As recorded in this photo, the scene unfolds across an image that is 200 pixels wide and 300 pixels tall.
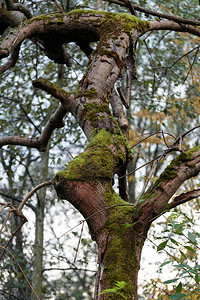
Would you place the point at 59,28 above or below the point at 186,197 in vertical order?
above

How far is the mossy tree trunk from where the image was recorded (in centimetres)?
156

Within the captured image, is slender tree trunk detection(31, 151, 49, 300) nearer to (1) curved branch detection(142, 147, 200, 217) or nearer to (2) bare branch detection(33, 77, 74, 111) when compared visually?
(2) bare branch detection(33, 77, 74, 111)

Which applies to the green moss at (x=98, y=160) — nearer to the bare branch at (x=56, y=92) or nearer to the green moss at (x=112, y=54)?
the bare branch at (x=56, y=92)

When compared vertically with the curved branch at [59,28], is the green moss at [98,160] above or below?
below

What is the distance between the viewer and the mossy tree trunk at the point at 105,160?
1563 millimetres

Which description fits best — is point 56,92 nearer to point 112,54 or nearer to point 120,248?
point 112,54

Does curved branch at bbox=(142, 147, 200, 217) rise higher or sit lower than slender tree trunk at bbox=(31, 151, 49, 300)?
lower

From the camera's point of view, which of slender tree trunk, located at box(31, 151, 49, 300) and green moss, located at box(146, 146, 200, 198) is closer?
green moss, located at box(146, 146, 200, 198)

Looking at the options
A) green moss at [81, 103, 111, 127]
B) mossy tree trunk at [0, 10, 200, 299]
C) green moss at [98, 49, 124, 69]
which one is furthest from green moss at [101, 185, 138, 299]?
green moss at [98, 49, 124, 69]

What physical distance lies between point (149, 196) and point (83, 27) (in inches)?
67.8

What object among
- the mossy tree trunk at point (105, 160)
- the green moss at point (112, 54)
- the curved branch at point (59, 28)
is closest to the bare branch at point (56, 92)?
the mossy tree trunk at point (105, 160)

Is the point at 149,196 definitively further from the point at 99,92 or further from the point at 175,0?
the point at 175,0

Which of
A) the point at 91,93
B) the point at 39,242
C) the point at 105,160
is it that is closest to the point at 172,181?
the point at 105,160

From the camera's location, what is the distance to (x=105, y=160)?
1816 millimetres
